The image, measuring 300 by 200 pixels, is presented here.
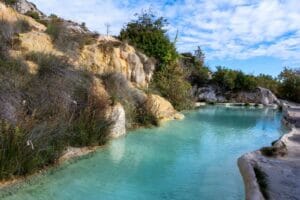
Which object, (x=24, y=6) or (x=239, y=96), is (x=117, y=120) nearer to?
(x=24, y=6)

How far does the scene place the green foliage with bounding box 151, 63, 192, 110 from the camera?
20.0m

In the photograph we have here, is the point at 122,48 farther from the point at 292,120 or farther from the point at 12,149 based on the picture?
the point at 12,149

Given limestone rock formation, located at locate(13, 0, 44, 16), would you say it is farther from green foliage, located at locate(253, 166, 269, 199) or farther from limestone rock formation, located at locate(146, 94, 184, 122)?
green foliage, located at locate(253, 166, 269, 199)

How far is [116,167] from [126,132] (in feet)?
14.1

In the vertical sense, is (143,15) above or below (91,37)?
above

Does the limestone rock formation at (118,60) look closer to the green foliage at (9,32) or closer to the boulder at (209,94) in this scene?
the green foliage at (9,32)

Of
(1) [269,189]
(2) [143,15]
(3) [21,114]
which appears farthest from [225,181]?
(2) [143,15]

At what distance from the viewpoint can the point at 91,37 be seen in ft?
53.3

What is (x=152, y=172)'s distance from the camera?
7.28 m

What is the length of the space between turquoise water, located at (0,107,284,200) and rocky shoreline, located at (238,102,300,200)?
31 centimetres

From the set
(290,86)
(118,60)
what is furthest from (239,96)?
(118,60)

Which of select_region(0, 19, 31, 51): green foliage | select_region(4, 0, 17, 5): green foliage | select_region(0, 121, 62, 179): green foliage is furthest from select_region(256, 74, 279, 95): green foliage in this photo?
select_region(0, 121, 62, 179): green foliage

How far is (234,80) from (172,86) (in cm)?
1405

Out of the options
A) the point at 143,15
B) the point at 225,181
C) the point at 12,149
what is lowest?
the point at 225,181
